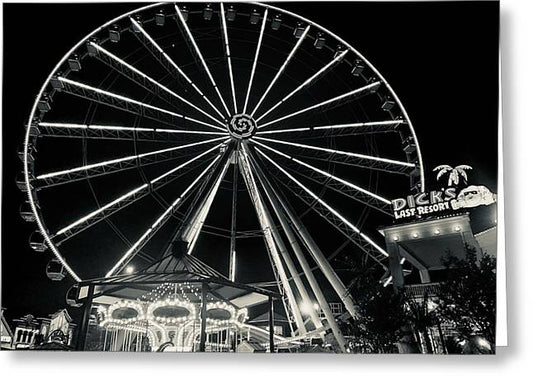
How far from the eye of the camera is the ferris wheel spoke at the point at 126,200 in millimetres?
4668

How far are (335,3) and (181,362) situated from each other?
11.2ft

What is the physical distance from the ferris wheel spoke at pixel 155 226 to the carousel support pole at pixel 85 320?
0.20 meters

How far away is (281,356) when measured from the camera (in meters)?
4.21

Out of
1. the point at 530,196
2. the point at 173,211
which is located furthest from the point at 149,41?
the point at 530,196

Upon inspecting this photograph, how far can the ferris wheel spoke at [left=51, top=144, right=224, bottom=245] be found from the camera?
4668mm

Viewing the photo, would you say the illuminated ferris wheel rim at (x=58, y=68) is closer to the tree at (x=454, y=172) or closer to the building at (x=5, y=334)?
the tree at (x=454, y=172)

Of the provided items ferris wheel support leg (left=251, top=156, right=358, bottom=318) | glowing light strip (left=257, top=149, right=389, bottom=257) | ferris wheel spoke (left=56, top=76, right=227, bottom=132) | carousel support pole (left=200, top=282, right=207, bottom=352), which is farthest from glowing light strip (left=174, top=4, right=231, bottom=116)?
carousel support pole (left=200, top=282, right=207, bottom=352)

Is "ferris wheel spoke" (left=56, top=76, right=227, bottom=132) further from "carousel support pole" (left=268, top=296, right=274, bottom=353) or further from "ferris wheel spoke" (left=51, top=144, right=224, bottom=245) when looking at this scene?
"carousel support pole" (left=268, top=296, right=274, bottom=353)

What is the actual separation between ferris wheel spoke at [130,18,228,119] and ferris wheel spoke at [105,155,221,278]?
0.61 metres

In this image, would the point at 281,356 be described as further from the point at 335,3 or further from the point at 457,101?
the point at 335,3

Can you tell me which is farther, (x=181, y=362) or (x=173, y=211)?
(x=173, y=211)

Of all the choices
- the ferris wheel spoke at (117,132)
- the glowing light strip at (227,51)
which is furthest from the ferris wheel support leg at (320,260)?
the ferris wheel spoke at (117,132)

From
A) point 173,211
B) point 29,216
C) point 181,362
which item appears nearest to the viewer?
point 181,362

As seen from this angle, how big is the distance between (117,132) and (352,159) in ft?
7.37
